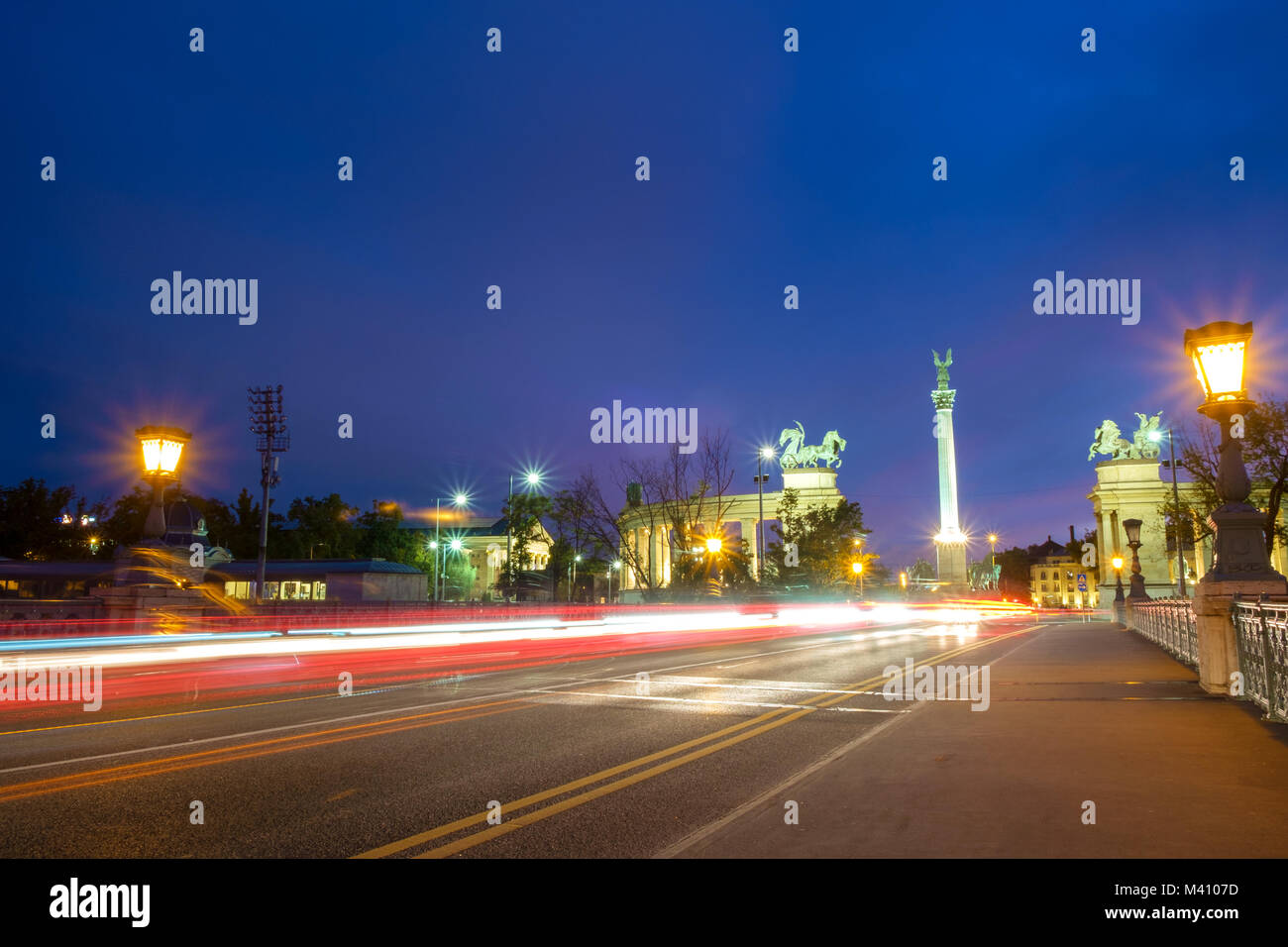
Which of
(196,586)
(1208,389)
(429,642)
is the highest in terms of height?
(1208,389)

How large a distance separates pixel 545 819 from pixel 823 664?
13.6 meters

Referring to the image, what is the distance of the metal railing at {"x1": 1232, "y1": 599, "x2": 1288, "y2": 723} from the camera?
894 cm

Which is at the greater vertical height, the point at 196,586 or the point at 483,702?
the point at 196,586

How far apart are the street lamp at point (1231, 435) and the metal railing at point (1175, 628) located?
2.34 metres

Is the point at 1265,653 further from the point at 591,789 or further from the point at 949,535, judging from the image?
the point at 949,535

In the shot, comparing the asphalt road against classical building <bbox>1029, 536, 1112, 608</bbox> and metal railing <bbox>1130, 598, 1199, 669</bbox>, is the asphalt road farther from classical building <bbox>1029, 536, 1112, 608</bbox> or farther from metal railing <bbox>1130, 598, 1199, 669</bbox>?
classical building <bbox>1029, 536, 1112, 608</bbox>

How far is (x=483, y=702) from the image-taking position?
12.2 metres

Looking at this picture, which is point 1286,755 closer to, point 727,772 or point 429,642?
point 727,772

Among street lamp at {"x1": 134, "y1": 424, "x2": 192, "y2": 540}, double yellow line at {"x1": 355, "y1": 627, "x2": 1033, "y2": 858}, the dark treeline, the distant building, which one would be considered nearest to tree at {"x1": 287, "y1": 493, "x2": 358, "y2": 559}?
the dark treeline

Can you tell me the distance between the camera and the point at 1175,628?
61.0 ft

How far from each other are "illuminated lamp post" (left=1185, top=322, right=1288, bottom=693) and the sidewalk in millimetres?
1467

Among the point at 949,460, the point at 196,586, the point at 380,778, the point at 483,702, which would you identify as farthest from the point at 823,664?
the point at 949,460

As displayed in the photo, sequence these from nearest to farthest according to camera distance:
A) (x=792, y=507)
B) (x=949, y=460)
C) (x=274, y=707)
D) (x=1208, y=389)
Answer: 1. (x=1208, y=389)
2. (x=274, y=707)
3. (x=792, y=507)
4. (x=949, y=460)

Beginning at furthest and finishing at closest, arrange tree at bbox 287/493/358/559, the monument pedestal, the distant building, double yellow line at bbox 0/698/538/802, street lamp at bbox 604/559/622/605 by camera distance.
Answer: the distant building, tree at bbox 287/493/358/559, the monument pedestal, street lamp at bbox 604/559/622/605, double yellow line at bbox 0/698/538/802
